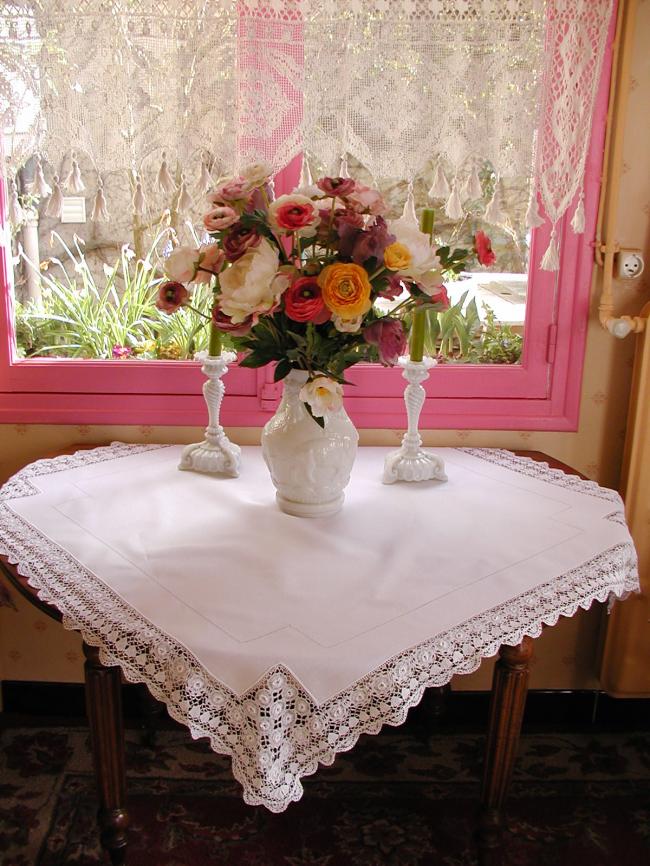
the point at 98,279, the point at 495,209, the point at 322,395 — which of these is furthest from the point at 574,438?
the point at 98,279

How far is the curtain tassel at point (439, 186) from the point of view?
1.75 m

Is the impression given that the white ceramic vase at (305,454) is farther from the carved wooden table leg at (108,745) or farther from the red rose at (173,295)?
the carved wooden table leg at (108,745)

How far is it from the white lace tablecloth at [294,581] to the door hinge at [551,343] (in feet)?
1.04

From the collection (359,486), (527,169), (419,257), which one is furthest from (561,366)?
(419,257)

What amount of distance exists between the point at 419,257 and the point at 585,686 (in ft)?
4.62

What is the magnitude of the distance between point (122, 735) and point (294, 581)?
0.43 m

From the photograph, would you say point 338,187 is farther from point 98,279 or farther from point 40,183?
point 98,279

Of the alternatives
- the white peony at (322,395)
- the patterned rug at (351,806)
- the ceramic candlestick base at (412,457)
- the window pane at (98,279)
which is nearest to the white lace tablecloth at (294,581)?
the ceramic candlestick base at (412,457)

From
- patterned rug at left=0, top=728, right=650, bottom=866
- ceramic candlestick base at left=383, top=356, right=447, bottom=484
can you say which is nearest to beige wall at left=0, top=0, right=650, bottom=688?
patterned rug at left=0, top=728, right=650, bottom=866

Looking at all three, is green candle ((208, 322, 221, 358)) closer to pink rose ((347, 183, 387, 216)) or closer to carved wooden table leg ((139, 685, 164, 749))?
pink rose ((347, 183, 387, 216))

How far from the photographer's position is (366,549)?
1.42 metres

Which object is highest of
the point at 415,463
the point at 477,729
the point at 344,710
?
the point at 415,463

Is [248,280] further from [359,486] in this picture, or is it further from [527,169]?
[527,169]

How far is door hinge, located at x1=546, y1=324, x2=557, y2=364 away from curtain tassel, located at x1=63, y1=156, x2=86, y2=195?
1.09 metres
